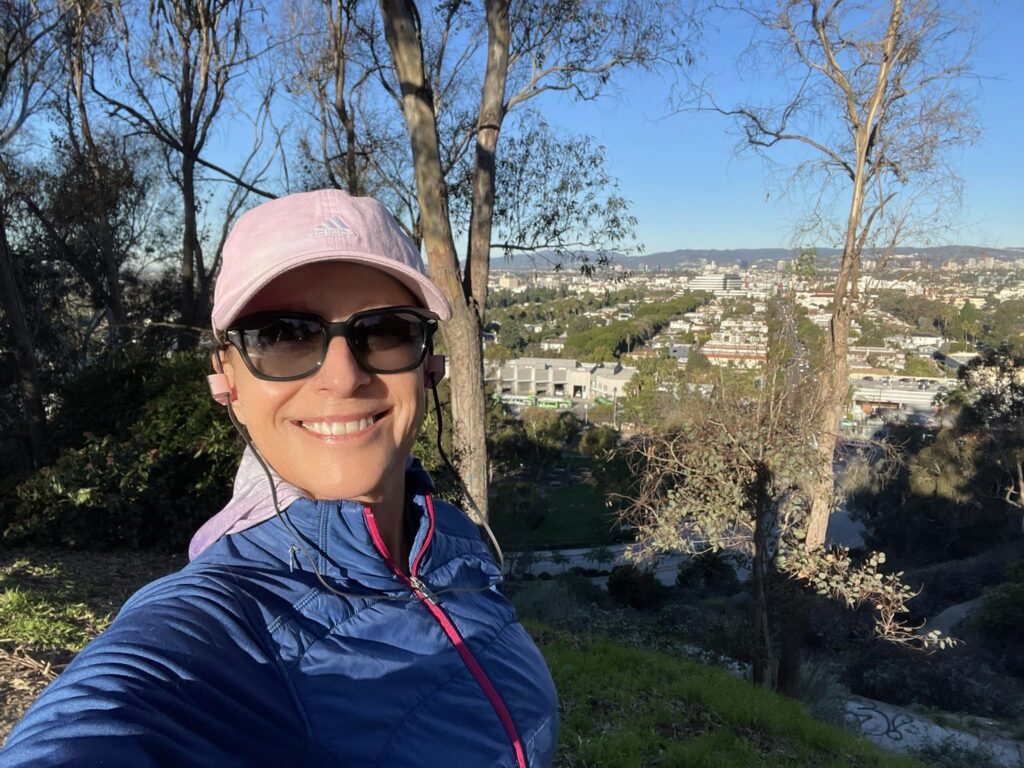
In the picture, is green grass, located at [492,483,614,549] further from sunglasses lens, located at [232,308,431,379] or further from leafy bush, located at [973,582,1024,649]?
sunglasses lens, located at [232,308,431,379]

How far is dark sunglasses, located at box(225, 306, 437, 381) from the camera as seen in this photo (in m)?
1.03

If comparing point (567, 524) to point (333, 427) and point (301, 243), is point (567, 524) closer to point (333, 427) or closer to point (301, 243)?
point (333, 427)

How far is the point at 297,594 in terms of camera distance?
2.91ft

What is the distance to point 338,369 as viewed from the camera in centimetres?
105

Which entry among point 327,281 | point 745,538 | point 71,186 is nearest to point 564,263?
point 745,538

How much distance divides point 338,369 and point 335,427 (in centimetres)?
9

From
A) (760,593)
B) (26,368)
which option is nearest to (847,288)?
(760,593)

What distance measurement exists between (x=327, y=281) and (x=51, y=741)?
2.14 ft

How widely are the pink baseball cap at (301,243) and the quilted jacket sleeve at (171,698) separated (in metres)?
0.41

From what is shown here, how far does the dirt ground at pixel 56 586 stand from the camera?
266cm

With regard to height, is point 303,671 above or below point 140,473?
above

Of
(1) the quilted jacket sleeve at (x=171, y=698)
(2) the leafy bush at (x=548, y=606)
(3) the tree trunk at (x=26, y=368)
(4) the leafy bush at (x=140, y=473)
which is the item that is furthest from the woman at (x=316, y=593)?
(3) the tree trunk at (x=26, y=368)

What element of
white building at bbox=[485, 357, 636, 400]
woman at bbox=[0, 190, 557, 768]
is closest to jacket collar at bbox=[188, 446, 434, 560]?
woman at bbox=[0, 190, 557, 768]

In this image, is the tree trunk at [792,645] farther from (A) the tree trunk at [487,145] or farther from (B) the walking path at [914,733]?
(A) the tree trunk at [487,145]
